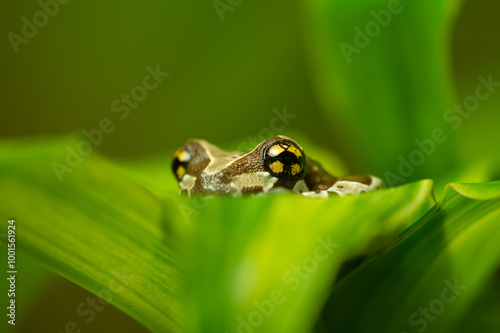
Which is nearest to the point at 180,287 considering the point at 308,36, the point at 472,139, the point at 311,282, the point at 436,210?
the point at 311,282

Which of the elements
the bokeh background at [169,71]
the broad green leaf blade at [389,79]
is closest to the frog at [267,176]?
the broad green leaf blade at [389,79]

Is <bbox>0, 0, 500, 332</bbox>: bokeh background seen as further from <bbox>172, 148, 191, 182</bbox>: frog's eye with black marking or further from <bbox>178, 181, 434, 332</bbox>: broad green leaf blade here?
<bbox>178, 181, 434, 332</bbox>: broad green leaf blade

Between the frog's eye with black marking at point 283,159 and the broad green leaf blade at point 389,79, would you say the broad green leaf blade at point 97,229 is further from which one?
the broad green leaf blade at point 389,79

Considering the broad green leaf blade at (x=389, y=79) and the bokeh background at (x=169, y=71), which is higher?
the bokeh background at (x=169, y=71)

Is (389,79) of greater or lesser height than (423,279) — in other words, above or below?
above

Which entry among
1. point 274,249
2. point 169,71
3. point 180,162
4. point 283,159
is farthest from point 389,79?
point 169,71

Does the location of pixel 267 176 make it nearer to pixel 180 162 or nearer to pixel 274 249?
pixel 180 162
